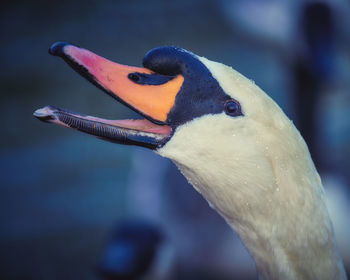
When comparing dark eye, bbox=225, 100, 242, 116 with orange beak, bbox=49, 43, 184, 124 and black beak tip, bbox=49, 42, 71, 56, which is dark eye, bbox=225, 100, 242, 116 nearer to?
orange beak, bbox=49, 43, 184, 124

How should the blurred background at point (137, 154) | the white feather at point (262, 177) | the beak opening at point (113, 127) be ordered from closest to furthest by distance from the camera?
the beak opening at point (113, 127) < the white feather at point (262, 177) < the blurred background at point (137, 154)

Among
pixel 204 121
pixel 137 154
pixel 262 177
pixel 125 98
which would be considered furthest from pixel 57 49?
pixel 137 154

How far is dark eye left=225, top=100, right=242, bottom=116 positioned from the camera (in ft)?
4.60

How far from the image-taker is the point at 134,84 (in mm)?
1380

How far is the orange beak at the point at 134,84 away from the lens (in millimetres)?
1331

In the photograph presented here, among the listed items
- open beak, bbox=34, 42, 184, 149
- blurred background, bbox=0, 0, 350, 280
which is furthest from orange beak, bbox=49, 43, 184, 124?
blurred background, bbox=0, 0, 350, 280

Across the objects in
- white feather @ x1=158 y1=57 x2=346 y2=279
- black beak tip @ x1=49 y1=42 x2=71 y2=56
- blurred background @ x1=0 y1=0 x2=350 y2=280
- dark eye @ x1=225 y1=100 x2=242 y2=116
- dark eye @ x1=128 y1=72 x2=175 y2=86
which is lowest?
blurred background @ x1=0 y1=0 x2=350 y2=280

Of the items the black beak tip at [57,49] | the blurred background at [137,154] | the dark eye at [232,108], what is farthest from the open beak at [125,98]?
the blurred background at [137,154]

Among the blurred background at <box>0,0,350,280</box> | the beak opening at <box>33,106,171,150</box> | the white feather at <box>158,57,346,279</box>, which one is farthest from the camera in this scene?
the blurred background at <box>0,0,350,280</box>

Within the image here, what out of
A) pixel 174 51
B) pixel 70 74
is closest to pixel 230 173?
pixel 174 51

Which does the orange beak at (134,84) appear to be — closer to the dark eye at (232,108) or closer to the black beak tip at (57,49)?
the black beak tip at (57,49)

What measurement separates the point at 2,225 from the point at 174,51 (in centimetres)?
423

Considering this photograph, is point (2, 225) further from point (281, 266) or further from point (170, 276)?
point (281, 266)

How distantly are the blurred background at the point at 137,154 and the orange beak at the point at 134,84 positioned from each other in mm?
2223
